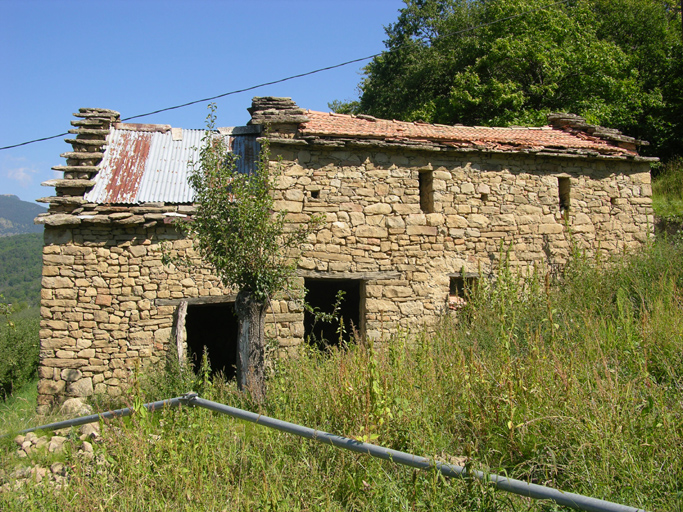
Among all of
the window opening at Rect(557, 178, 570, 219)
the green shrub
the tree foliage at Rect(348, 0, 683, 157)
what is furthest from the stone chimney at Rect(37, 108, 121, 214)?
the tree foliage at Rect(348, 0, 683, 157)

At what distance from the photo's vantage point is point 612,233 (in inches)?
365

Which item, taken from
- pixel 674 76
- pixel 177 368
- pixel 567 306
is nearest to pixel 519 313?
pixel 567 306

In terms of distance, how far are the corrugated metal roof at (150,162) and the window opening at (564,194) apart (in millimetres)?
5961

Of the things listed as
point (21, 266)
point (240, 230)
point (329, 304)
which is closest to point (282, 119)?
point (240, 230)

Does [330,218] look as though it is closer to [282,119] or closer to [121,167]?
[282,119]

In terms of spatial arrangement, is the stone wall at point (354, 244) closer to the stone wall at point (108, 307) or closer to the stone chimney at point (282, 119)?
the stone wall at point (108, 307)

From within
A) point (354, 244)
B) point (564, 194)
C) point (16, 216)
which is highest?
point (16, 216)

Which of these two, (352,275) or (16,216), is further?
(16,216)

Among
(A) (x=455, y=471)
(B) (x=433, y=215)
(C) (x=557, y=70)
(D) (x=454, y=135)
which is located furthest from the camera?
(C) (x=557, y=70)

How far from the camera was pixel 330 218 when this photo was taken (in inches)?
309

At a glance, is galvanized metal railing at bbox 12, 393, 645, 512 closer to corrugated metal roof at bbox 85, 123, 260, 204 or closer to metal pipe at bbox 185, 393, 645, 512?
metal pipe at bbox 185, 393, 645, 512

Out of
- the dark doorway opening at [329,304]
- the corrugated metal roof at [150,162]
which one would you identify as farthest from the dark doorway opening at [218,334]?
the corrugated metal roof at [150,162]

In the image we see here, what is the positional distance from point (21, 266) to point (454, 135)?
7548 centimetres

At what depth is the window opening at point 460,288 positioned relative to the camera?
26.8 feet
